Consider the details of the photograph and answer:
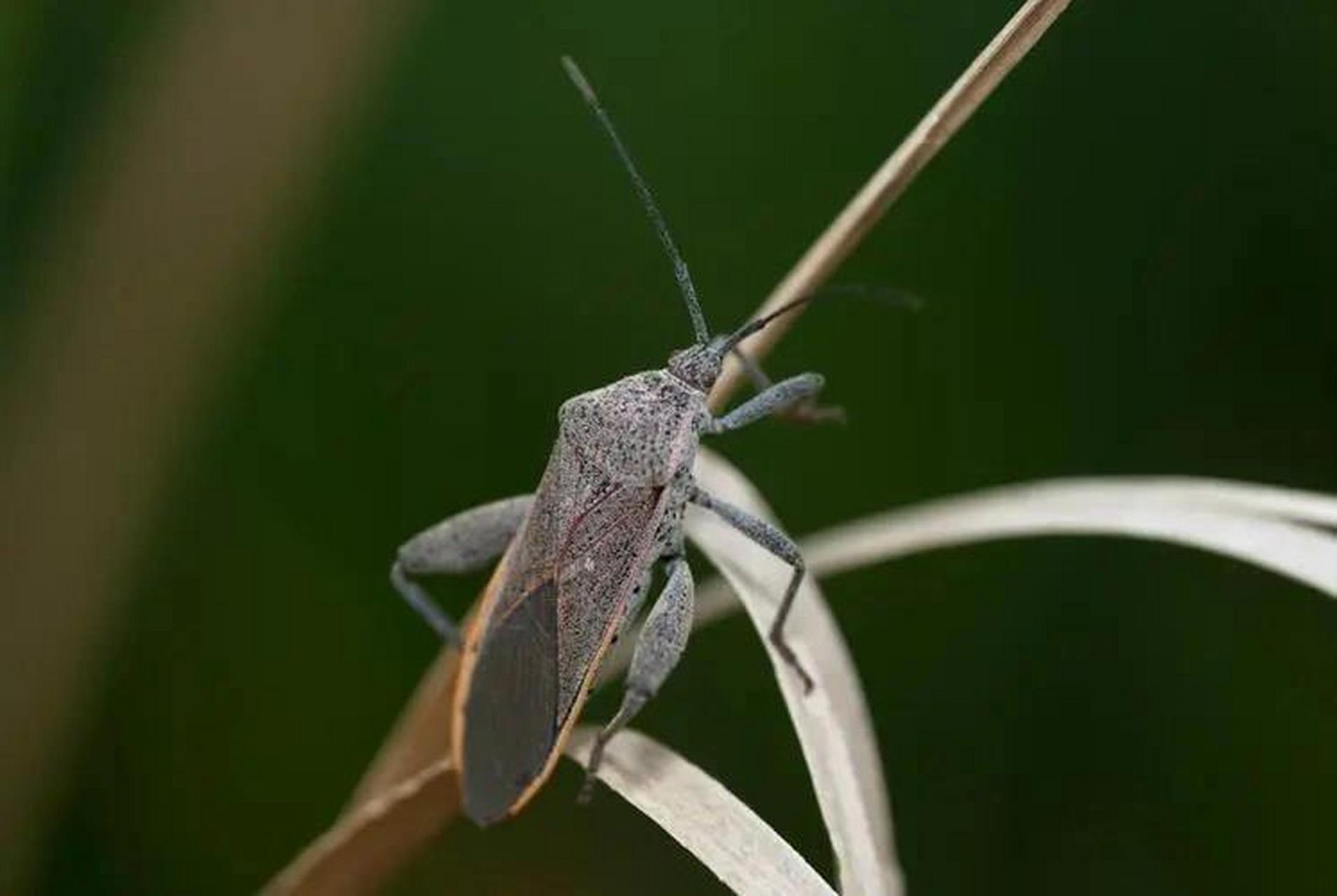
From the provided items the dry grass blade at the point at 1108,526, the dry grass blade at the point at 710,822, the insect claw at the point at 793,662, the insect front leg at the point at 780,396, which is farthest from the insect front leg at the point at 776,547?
the insect front leg at the point at 780,396

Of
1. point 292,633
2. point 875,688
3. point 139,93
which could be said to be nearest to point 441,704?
point 292,633

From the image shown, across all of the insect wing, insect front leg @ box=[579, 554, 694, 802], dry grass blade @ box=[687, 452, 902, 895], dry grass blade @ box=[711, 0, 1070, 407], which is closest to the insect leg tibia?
the insect wing

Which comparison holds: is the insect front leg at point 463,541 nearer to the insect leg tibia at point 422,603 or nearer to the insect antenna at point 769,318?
the insect leg tibia at point 422,603

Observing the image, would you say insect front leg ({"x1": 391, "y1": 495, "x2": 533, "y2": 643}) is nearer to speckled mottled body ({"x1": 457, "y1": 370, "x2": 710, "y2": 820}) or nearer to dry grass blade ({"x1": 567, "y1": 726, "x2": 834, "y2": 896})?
speckled mottled body ({"x1": 457, "y1": 370, "x2": 710, "y2": 820})

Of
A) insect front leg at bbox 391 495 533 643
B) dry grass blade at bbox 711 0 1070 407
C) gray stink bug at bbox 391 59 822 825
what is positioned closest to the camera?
dry grass blade at bbox 711 0 1070 407

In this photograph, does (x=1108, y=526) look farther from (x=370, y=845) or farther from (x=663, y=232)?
(x=370, y=845)

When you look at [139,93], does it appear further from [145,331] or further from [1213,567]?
[1213,567]
